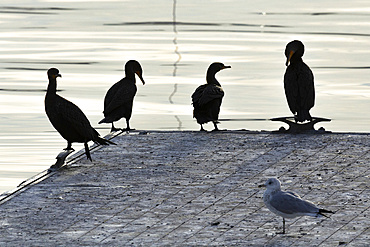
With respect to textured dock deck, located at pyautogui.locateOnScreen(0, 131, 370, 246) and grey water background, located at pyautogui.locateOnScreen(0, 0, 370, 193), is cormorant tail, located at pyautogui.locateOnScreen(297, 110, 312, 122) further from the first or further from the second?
grey water background, located at pyautogui.locateOnScreen(0, 0, 370, 193)

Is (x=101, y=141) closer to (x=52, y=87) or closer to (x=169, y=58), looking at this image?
(x=52, y=87)

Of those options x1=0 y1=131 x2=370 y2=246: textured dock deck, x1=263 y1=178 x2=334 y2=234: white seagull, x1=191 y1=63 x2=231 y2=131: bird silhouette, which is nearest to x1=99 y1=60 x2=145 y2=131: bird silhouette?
x1=0 y1=131 x2=370 y2=246: textured dock deck

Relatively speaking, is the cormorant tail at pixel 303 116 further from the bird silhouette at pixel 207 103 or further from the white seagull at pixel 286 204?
the white seagull at pixel 286 204

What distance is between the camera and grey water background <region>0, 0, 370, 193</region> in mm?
20312

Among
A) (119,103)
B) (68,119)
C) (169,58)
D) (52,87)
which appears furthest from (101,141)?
(169,58)

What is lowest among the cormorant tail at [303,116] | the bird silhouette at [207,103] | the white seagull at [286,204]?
the white seagull at [286,204]

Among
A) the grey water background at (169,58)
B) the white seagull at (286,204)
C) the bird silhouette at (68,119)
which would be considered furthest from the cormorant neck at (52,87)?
the white seagull at (286,204)

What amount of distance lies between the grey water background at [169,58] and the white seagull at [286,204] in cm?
466

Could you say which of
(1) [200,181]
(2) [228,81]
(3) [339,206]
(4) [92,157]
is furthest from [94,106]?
(3) [339,206]

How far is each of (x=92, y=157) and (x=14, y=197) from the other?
250 centimetres

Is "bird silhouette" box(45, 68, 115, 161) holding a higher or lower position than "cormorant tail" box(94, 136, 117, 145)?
higher

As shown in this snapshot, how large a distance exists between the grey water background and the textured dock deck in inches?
70.5

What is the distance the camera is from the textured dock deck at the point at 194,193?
1152 cm

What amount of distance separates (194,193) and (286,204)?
→ 2102 millimetres
